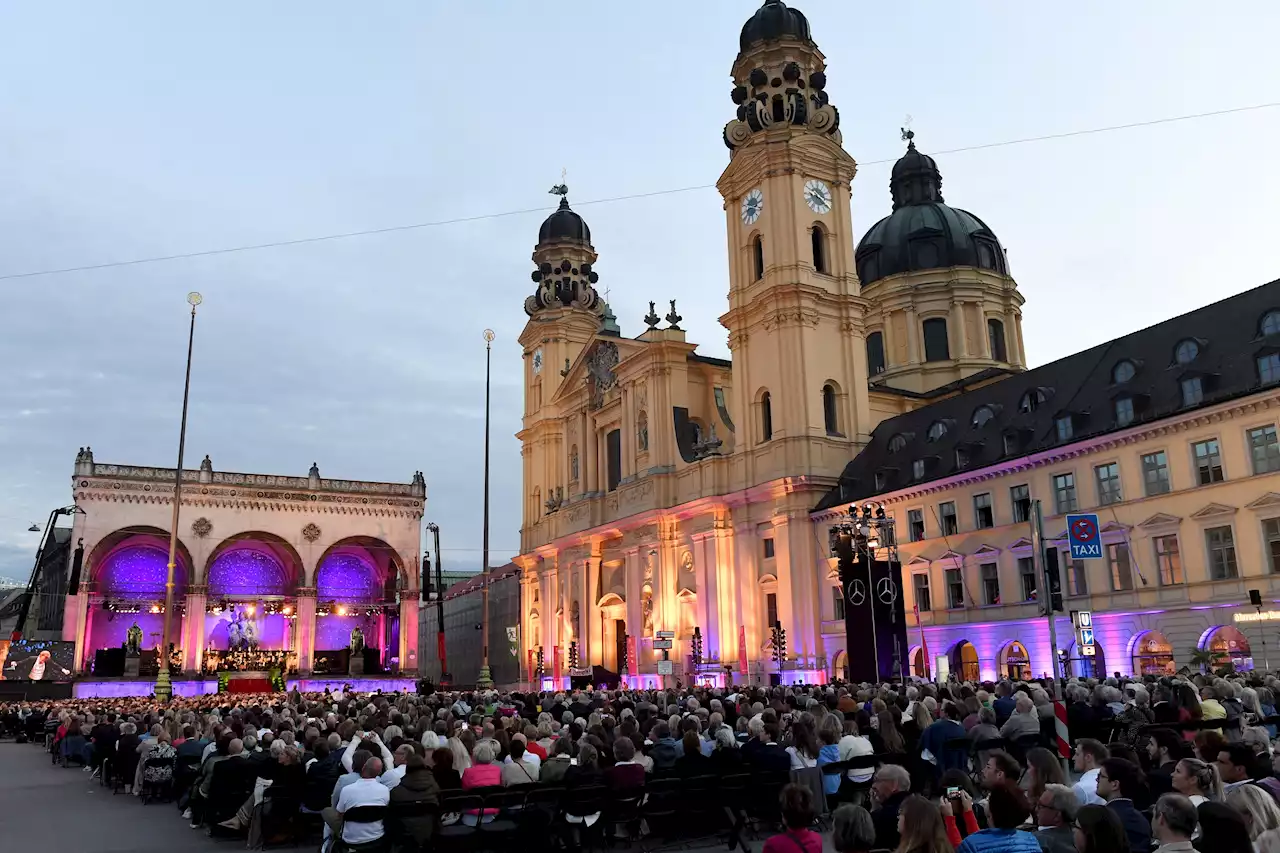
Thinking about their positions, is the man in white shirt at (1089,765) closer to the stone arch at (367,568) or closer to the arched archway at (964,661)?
the arched archway at (964,661)

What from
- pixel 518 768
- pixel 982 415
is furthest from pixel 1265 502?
pixel 518 768

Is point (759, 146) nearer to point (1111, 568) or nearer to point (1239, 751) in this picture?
point (1111, 568)

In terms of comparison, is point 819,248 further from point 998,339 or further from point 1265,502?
point 1265,502

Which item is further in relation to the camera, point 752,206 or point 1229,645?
point 752,206

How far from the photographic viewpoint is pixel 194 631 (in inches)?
Answer: 2516

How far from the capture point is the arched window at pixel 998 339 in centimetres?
6388

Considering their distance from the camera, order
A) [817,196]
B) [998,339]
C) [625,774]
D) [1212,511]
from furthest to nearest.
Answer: [998,339], [817,196], [1212,511], [625,774]

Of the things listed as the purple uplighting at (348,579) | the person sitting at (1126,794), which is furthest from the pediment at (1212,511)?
the purple uplighting at (348,579)

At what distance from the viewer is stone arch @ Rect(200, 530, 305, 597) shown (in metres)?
66.8

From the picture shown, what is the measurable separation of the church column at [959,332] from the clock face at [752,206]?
1665 centimetres

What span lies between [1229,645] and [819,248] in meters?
27.5

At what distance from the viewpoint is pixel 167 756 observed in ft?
58.7

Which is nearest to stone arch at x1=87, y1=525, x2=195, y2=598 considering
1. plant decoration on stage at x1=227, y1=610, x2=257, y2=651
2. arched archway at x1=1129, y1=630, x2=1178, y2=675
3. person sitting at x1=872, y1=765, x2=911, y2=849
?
plant decoration on stage at x1=227, y1=610, x2=257, y2=651

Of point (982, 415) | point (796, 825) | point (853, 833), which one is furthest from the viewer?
point (982, 415)
